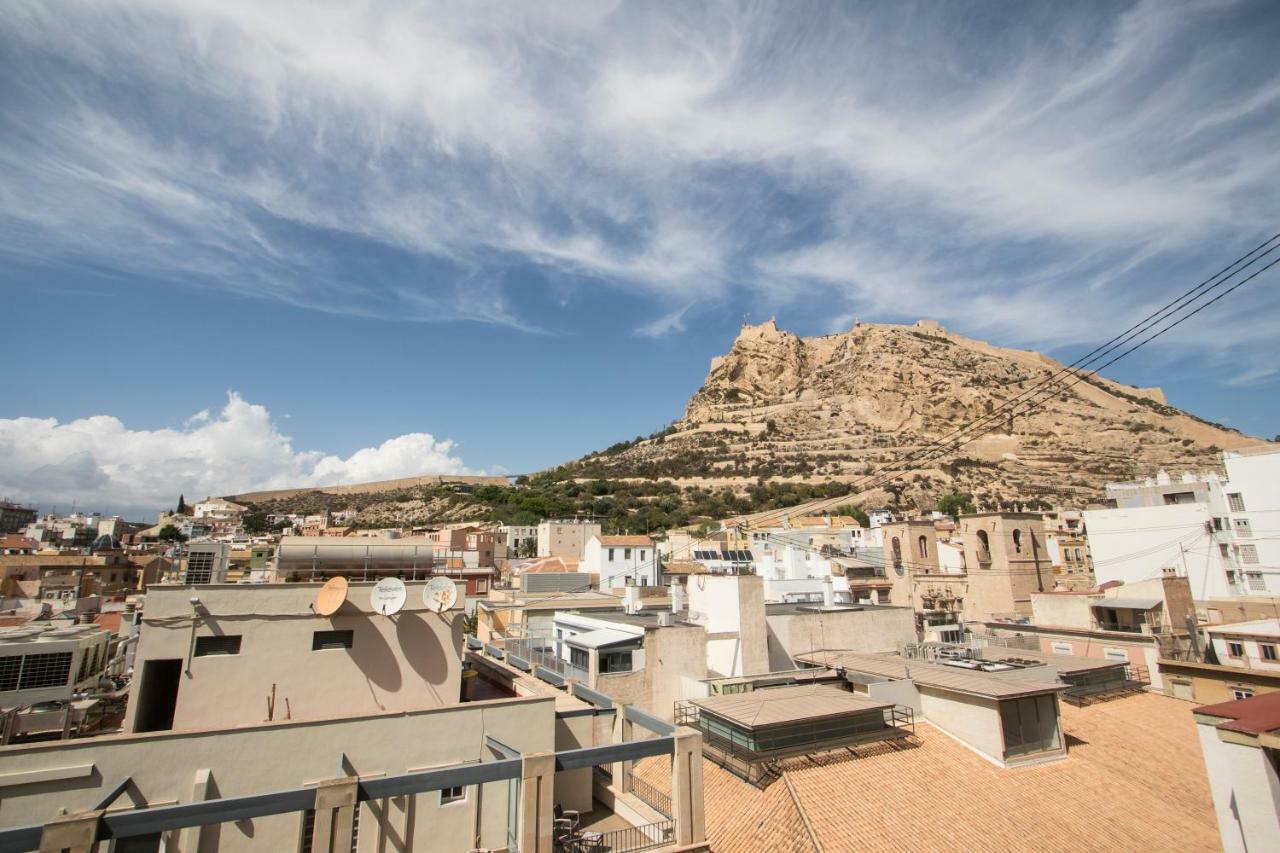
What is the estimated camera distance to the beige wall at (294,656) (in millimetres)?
10734

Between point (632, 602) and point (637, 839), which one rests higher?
point (632, 602)

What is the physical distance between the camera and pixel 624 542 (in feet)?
144

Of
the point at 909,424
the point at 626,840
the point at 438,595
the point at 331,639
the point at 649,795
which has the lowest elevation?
the point at 649,795

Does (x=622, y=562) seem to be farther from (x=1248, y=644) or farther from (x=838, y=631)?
(x=1248, y=644)

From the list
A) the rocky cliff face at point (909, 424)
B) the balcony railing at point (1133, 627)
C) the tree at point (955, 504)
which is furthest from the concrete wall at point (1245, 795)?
the rocky cliff face at point (909, 424)

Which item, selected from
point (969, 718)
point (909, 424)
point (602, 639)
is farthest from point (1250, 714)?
point (909, 424)

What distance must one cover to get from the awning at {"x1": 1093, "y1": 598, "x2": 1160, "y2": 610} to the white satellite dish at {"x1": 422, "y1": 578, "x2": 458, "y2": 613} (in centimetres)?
2587

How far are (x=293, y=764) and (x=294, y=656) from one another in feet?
6.48

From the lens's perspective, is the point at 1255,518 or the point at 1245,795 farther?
the point at 1255,518

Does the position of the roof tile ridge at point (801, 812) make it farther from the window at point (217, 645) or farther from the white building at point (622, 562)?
the white building at point (622, 562)

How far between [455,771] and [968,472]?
102 meters

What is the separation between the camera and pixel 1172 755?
16484 mm

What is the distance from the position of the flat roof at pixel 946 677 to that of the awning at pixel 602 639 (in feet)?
22.3

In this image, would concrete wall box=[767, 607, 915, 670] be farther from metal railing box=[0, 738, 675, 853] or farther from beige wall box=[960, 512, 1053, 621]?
metal railing box=[0, 738, 675, 853]
